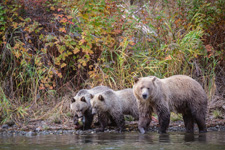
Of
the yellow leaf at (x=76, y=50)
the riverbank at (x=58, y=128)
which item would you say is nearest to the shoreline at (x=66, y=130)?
the riverbank at (x=58, y=128)

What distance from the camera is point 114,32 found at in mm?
10789

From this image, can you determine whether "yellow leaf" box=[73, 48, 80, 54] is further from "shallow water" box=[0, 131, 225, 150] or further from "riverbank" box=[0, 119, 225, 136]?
"shallow water" box=[0, 131, 225, 150]

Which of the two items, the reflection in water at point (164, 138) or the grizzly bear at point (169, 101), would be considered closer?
the reflection in water at point (164, 138)

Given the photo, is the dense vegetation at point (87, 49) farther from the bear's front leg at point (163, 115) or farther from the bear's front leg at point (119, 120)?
the bear's front leg at point (163, 115)

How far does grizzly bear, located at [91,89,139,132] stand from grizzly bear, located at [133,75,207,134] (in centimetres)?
83

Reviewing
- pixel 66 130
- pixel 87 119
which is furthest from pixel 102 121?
pixel 66 130

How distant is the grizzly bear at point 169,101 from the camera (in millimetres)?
7727

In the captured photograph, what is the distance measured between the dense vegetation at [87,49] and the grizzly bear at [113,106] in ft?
3.77

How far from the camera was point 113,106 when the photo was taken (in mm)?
8766

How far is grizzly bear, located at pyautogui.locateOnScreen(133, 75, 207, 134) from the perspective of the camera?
25.3 feet

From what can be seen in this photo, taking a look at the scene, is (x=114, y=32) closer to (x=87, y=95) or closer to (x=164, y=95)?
(x=87, y=95)

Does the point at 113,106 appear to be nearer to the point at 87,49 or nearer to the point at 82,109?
the point at 82,109

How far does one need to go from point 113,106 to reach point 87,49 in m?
2.19

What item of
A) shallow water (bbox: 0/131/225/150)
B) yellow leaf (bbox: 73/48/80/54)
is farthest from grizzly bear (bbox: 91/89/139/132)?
yellow leaf (bbox: 73/48/80/54)
